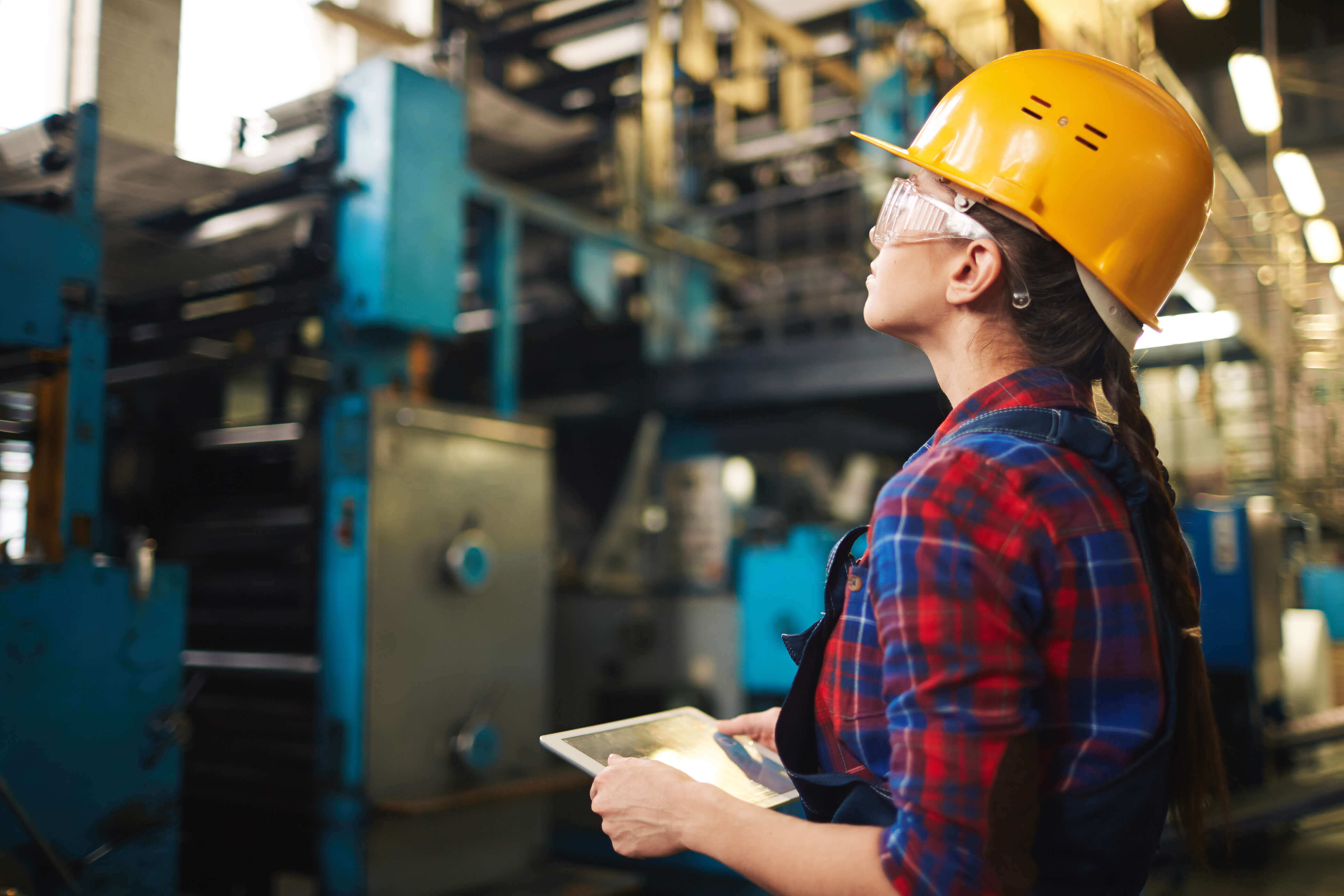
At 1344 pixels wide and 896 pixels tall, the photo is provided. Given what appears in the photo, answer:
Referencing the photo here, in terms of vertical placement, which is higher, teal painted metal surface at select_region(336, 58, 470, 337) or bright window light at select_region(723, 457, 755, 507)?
teal painted metal surface at select_region(336, 58, 470, 337)

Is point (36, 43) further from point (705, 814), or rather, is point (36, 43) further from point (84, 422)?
point (705, 814)

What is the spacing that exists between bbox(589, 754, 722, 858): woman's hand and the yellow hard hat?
72 centimetres

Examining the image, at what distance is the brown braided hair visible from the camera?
1.06m

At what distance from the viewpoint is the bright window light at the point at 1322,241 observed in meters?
7.83

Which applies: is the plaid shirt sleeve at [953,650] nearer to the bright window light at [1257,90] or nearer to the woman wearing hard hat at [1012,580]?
the woman wearing hard hat at [1012,580]

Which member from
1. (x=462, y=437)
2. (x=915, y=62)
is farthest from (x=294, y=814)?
(x=915, y=62)

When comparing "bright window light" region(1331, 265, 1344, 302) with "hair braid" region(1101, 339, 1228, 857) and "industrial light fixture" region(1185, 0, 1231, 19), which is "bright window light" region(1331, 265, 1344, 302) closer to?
"industrial light fixture" region(1185, 0, 1231, 19)

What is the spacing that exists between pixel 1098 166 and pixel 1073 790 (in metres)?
0.68

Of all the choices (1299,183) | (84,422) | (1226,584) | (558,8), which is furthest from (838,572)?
(1299,183)

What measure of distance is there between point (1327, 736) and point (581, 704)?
3.47 meters

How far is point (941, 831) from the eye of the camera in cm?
83

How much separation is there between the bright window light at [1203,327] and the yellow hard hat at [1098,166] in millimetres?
4275

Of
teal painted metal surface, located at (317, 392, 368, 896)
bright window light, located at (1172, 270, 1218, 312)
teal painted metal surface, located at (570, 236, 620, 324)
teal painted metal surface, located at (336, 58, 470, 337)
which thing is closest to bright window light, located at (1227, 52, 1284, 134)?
bright window light, located at (1172, 270, 1218, 312)

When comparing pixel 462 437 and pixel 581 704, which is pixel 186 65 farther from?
pixel 581 704
